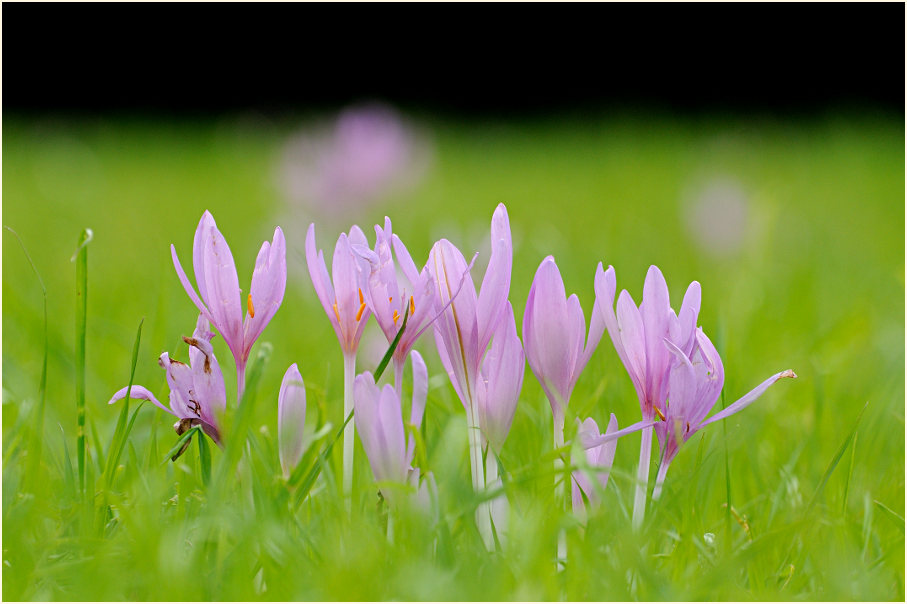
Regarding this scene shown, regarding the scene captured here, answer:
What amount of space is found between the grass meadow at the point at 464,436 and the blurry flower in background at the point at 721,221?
1cm

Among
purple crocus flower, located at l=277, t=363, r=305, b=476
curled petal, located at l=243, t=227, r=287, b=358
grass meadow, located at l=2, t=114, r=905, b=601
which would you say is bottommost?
grass meadow, located at l=2, t=114, r=905, b=601

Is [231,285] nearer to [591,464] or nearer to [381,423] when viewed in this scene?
[381,423]

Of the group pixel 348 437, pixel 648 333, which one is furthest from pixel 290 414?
pixel 648 333

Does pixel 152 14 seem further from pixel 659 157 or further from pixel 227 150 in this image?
pixel 659 157

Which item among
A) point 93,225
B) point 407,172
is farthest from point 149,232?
point 407,172

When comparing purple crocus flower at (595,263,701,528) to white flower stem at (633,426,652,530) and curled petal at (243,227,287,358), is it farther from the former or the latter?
curled petal at (243,227,287,358)

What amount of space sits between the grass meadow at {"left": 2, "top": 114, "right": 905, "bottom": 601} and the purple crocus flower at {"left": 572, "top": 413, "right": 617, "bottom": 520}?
0.05 feet

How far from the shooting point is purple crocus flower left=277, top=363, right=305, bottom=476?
2.08ft

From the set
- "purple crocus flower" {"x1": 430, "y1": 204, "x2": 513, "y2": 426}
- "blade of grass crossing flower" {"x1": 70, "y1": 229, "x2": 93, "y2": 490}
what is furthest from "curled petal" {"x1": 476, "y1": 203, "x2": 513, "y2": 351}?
"blade of grass crossing flower" {"x1": 70, "y1": 229, "x2": 93, "y2": 490}

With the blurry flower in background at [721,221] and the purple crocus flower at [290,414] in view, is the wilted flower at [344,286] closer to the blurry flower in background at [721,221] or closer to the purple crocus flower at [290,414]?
the purple crocus flower at [290,414]

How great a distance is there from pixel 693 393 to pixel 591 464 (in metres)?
0.10

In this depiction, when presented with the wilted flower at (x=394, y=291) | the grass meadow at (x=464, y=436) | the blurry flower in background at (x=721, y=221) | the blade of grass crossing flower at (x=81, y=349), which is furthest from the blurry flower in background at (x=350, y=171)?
the wilted flower at (x=394, y=291)

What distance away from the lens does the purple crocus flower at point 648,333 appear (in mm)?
590

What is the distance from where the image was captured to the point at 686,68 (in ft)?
23.5
